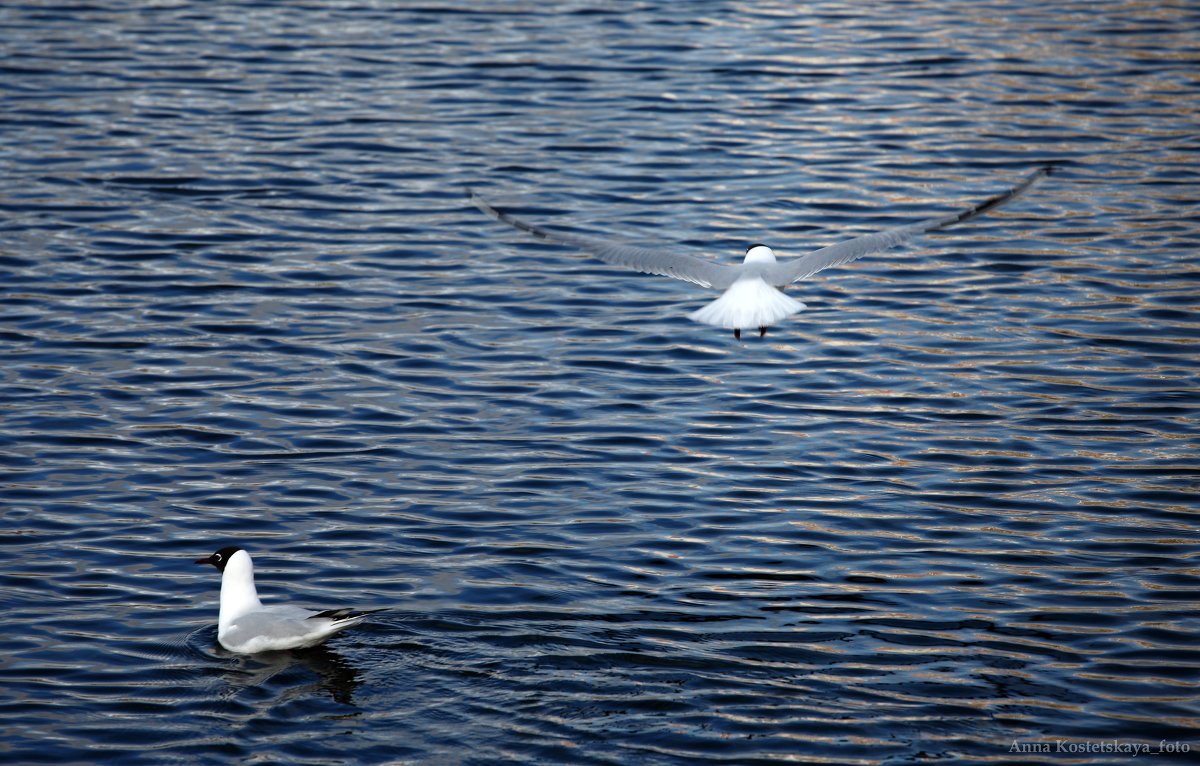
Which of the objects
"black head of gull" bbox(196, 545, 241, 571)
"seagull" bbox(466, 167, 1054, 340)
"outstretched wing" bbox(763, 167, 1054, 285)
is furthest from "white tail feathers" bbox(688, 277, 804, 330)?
"black head of gull" bbox(196, 545, 241, 571)

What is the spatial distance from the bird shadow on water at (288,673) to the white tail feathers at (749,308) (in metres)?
3.98

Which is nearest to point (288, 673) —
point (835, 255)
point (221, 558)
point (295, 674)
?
point (295, 674)

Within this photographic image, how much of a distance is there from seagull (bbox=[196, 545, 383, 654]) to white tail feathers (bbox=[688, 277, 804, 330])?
3724 millimetres

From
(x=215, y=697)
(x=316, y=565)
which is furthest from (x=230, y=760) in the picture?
(x=316, y=565)

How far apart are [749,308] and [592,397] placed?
257 cm

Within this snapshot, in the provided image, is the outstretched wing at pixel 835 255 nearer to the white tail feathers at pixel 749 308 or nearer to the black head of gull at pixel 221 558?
the white tail feathers at pixel 749 308

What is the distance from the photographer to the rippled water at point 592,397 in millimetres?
9891

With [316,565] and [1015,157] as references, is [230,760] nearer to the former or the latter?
[316,565]

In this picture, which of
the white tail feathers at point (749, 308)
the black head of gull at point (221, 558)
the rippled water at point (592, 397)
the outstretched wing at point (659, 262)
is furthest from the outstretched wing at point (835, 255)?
the black head of gull at point (221, 558)

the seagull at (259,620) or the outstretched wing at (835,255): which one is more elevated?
the outstretched wing at (835,255)

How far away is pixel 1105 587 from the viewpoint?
1132 cm

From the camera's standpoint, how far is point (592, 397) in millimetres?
14781

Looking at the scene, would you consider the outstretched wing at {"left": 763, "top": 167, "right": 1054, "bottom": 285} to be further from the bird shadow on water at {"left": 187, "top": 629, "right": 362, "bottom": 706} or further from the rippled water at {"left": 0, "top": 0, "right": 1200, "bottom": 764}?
the bird shadow on water at {"left": 187, "top": 629, "right": 362, "bottom": 706}

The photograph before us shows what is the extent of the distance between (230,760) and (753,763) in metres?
2.90
